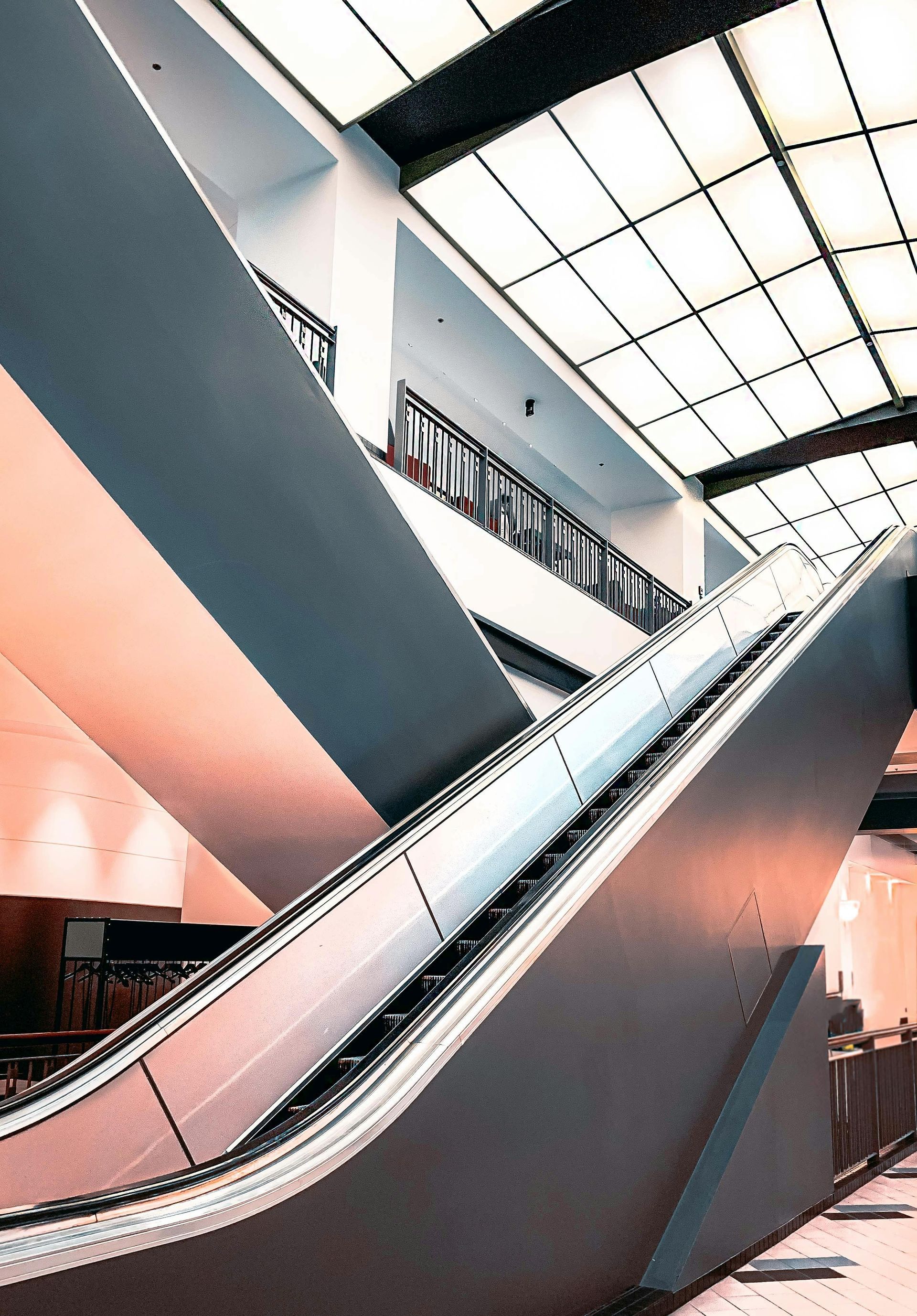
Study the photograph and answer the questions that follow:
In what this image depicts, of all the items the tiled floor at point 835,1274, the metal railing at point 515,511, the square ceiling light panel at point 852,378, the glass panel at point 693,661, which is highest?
the square ceiling light panel at point 852,378

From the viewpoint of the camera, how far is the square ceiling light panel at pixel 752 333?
12.8 metres

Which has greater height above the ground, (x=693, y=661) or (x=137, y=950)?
(x=693, y=661)

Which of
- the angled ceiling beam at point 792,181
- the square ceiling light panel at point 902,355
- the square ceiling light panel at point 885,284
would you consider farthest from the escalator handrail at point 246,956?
the square ceiling light panel at point 902,355

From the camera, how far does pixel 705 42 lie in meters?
9.30

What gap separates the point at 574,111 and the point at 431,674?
262 inches

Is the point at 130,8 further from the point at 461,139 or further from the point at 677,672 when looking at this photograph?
the point at 677,672

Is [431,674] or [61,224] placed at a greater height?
[61,224]

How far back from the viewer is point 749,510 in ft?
59.9

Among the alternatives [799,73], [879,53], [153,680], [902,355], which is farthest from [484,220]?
[153,680]

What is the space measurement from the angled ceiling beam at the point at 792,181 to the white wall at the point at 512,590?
4948 mm

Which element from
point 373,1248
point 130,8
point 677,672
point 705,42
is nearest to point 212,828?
point 677,672

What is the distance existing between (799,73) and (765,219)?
75.3 inches

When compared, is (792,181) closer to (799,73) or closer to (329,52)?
(799,73)

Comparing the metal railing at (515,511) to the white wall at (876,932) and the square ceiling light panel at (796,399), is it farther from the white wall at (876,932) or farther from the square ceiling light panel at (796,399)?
the white wall at (876,932)
